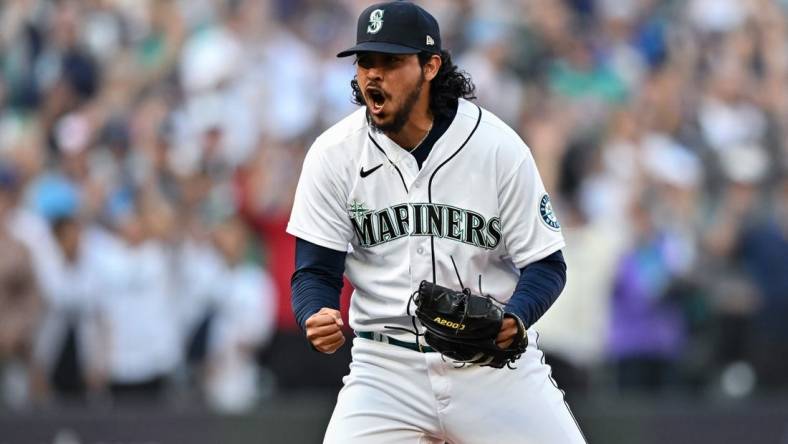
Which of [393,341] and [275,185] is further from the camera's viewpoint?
[275,185]

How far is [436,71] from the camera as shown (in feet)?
16.4

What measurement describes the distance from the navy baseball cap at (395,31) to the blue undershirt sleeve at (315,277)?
0.71 meters

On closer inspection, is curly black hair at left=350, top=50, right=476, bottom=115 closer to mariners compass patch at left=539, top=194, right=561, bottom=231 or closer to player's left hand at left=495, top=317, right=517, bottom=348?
mariners compass patch at left=539, top=194, right=561, bottom=231

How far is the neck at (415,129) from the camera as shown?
16.4ft

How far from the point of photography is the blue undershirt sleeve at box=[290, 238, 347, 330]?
487 cm

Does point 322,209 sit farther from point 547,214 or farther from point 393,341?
point 547,214

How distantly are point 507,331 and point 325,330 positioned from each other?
1.97 ft

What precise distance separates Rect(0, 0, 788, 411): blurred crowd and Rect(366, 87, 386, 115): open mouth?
4432mm

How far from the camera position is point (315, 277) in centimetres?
499

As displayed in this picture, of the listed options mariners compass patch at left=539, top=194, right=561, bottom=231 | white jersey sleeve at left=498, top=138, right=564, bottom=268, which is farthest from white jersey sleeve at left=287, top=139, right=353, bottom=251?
mariners compass patch at left=539, top=194, right=561, bottom=231

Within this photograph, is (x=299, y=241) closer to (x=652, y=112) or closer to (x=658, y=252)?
(x=658, y=252)

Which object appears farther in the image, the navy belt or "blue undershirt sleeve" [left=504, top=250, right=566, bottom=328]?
the navy belt


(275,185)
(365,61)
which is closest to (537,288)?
(365,61)

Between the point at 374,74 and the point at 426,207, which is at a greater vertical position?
the point at 374,74
